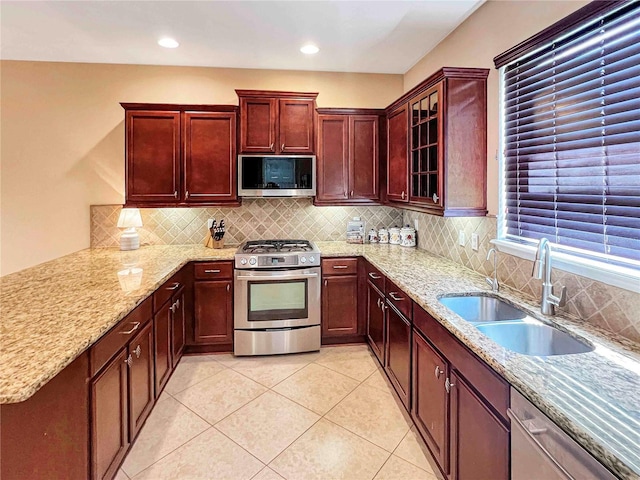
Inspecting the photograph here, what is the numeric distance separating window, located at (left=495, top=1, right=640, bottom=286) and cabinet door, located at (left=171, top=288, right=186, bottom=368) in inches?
98.7

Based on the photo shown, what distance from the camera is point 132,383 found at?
2035 mm

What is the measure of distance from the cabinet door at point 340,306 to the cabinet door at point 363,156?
0.92 m

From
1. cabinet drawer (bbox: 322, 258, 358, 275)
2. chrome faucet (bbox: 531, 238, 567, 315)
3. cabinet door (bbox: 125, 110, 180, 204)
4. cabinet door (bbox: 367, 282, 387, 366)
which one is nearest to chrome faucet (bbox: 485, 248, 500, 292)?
chrome faucet (bbox: 531, 238, 567, 315)

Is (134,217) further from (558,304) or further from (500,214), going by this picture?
(558,304)

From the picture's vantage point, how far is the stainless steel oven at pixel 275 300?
3.22 m

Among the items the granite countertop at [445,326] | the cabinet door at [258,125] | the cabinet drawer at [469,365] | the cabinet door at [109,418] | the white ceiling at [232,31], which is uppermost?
the white ceiling at [232,31]

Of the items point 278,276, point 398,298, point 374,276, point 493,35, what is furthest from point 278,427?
point 493,35

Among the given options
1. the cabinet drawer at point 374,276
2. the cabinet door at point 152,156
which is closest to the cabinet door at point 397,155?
the cabinet drawer at point 374,276

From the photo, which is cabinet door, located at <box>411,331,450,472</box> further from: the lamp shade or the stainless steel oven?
the lamp shade

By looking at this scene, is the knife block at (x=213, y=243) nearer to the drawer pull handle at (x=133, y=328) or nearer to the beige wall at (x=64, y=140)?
the beige wall at (x=64, y=140)

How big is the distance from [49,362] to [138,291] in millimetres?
889

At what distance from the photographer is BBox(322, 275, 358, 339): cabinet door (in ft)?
11.3

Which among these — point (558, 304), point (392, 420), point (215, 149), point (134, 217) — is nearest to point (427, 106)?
point (558, 304)

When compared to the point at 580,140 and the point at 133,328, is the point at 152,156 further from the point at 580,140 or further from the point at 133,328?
the point at 580,140
